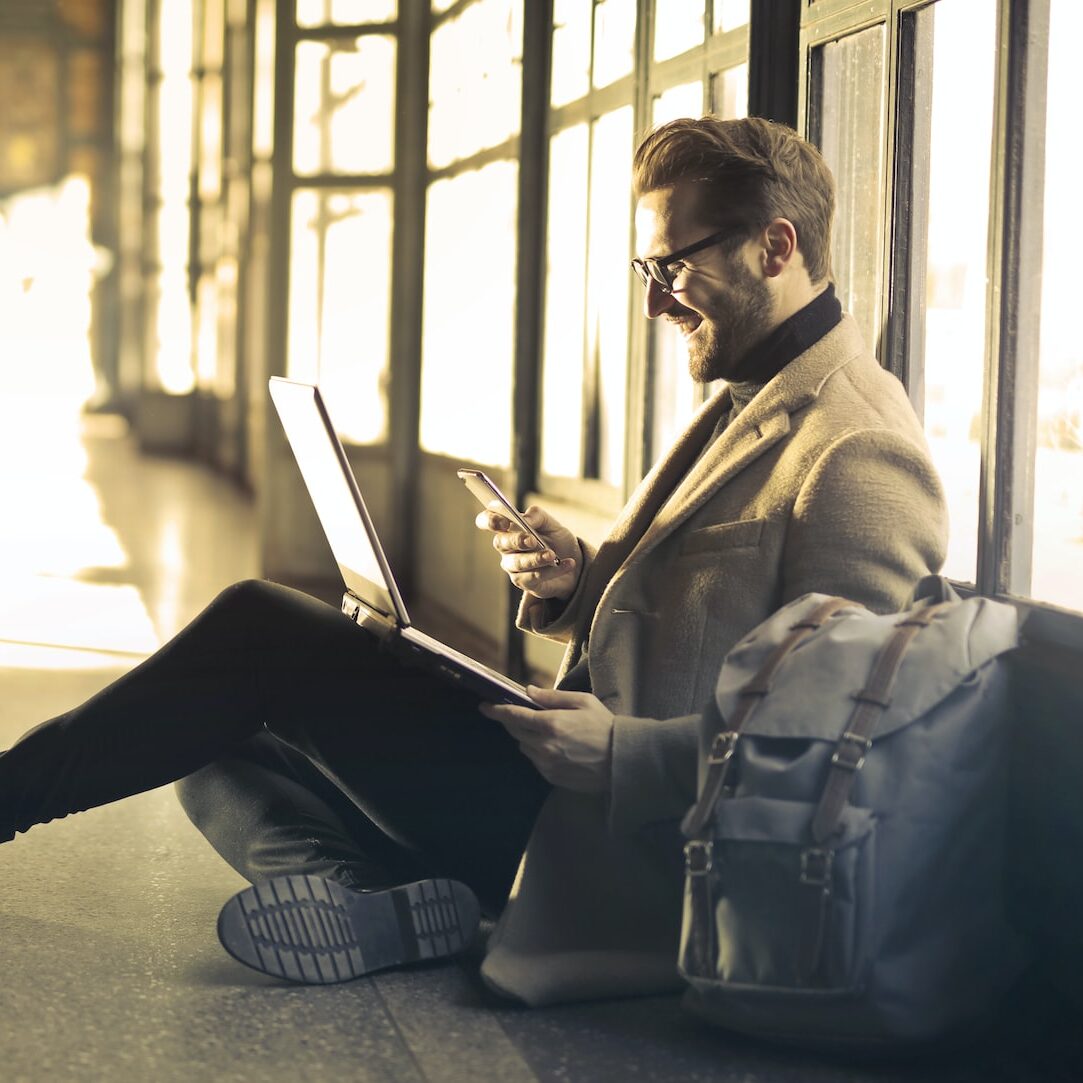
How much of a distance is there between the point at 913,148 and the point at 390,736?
122 cm

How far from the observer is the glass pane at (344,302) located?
22.6 ft

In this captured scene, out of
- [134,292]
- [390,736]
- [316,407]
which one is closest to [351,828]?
[390,736]

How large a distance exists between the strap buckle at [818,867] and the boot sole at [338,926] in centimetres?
62

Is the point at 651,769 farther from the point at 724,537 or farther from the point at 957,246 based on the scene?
the point at 957,246

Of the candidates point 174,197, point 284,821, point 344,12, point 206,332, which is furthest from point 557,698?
point 174,197

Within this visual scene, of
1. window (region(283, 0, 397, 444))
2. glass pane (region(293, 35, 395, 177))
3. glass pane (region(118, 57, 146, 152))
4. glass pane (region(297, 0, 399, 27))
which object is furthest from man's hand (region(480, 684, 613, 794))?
glass pane (region(118, 57, 146, 152))

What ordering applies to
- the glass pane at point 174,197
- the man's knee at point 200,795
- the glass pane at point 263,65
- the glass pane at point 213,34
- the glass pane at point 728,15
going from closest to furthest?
1. the man's knee at point 200,795
2. the glass pane at point 728,15
3. the glass pane at point 263,65
4. the glass pane at point 213,34
5. the glass pane at point 174,197

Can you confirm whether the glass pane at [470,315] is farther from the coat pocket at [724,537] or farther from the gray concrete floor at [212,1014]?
the coat pocket at [724,537]

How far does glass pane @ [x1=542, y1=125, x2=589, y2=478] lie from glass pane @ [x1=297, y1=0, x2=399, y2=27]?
210 centimetres

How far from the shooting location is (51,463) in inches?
514

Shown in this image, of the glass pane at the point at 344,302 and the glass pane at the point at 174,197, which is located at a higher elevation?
the glass pane at the point at 174,197

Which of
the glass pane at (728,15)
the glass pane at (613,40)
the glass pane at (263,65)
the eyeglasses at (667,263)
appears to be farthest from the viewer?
the glass pane at (263,65)

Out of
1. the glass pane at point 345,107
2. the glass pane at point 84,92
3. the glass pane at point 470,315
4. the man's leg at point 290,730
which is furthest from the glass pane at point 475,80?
the glass pane at point 84,92

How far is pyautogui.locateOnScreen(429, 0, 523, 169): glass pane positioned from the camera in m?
5.28
